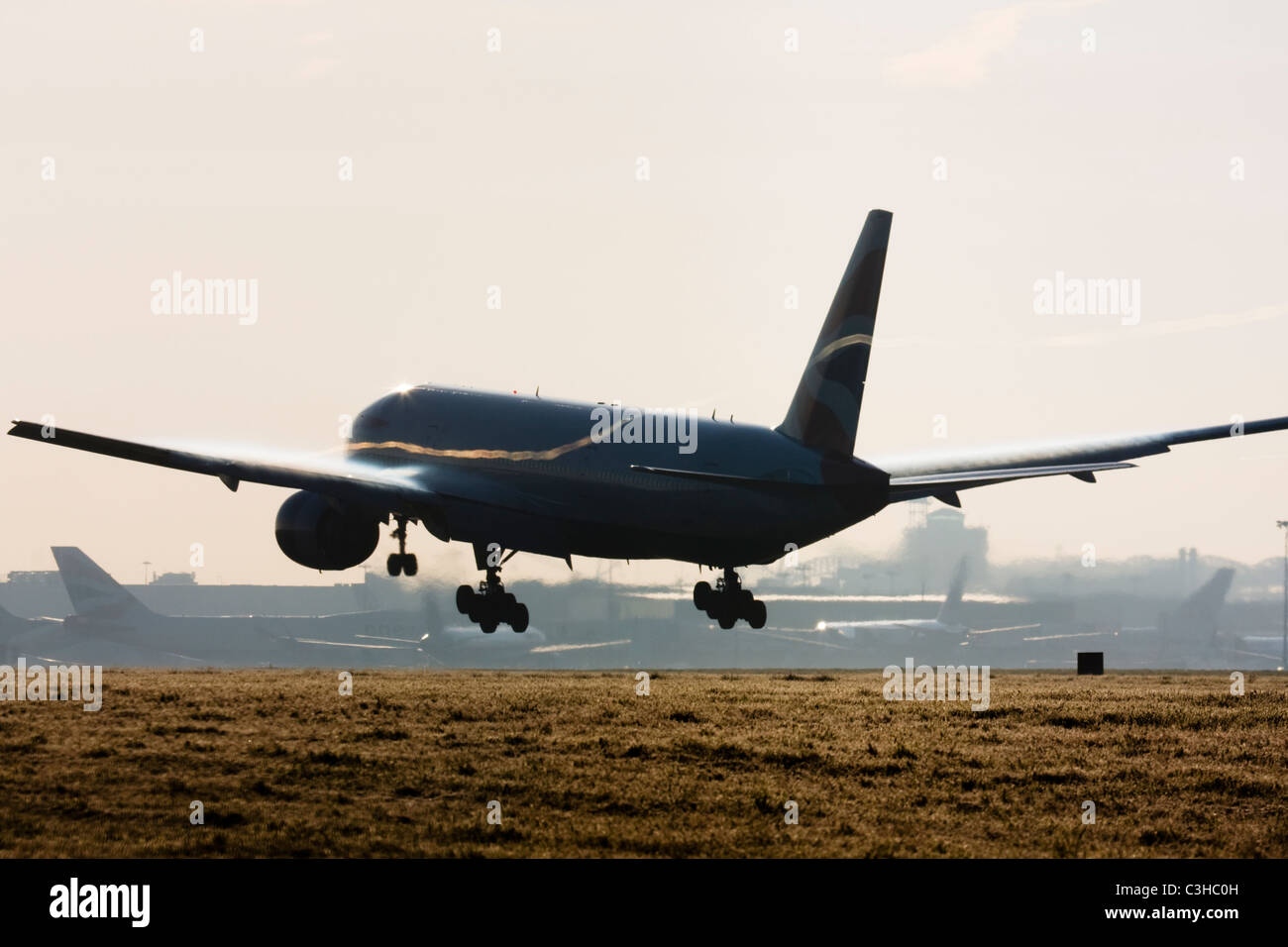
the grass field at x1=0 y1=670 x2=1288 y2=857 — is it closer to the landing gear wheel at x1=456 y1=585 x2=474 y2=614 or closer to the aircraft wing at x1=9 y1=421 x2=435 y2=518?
the landing gear wheel at x1=456 y1=585 x2=474 y2=614

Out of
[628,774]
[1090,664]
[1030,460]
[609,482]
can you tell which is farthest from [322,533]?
[1090,664]

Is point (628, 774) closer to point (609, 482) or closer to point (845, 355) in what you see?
point (609, 482)

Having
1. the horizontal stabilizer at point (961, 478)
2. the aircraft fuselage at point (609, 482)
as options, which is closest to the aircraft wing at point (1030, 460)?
the horizontal stabilizer at point (961, 478)

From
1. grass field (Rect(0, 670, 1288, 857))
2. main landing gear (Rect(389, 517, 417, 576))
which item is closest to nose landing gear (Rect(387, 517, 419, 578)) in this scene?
main landing gear (Rect(389, 517, 417, 576))

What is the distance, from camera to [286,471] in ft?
163

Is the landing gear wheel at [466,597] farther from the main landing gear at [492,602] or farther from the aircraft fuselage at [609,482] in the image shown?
the aircraft fuselage at [609,482]

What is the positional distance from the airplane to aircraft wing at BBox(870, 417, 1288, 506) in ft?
0.30

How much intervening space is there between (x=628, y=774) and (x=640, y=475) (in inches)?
361

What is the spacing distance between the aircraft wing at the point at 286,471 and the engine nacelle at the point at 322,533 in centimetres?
134

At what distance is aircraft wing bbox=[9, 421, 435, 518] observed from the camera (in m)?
42.6

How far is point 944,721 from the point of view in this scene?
6097 centimetres
